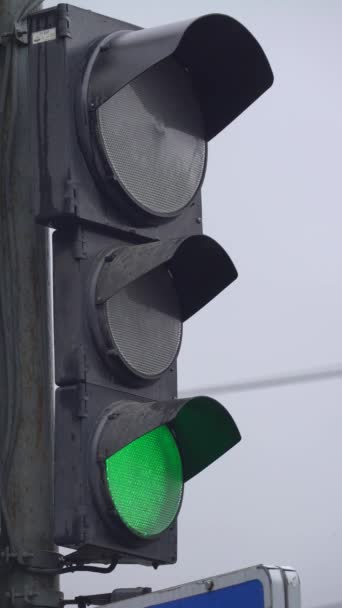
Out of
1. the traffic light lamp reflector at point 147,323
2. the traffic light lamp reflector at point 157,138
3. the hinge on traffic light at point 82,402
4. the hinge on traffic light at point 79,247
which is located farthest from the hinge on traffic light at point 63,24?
the hinge on traffic light at point 82,402

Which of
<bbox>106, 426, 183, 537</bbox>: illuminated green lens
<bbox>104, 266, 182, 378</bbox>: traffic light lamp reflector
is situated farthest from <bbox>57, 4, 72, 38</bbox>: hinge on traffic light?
<bbox>106, 426, 183, 537</bbox>: illuminated green lens

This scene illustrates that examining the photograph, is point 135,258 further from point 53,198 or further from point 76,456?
point 76,456

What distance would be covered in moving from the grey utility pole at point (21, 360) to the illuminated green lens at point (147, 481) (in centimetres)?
25

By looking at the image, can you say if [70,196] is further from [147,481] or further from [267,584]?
[267,584]

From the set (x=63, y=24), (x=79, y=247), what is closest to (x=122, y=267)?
(x=79, y=247)

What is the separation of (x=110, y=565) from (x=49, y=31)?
1.12 meters

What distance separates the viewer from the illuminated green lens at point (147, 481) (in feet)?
11.2

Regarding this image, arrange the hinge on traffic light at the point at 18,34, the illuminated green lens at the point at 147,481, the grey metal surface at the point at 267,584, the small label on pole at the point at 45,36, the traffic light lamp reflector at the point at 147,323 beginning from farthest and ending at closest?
1. the hinge on traffic light at the point at 18,34
2. the small label on pole at the point at 45,36
3. the traffic light lamp reflector at the point at 147,323
4. the illuminated green lens at the point at 147,481
5. the grey metal surface at the point at 267,584

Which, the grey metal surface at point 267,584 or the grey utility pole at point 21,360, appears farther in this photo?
the grey utility pole at point 21,360

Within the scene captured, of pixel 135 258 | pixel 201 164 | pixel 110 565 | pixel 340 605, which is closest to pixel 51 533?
pixel 110 565

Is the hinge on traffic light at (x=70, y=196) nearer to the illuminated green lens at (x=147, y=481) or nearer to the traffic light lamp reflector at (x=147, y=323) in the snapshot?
the traffic light lamp reflector at (x=147, y=323)

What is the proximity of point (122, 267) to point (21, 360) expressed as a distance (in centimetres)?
36

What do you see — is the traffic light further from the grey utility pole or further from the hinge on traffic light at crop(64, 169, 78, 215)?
the grey utility pole

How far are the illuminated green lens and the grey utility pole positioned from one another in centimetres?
25
